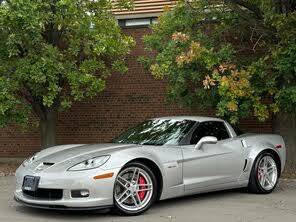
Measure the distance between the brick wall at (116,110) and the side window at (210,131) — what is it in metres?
5.90

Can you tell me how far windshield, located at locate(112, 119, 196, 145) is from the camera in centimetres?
768

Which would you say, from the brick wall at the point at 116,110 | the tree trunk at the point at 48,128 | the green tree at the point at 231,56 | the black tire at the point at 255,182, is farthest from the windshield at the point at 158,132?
the brick wall at the point at 116,110

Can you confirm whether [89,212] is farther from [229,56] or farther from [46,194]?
[229,56]

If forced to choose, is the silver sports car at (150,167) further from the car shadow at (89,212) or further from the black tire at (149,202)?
the car shadow at (89,212)

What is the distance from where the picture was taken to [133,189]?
6691 mm

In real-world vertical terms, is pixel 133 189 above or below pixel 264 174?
above

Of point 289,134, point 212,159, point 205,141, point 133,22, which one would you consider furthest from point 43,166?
point 133,22

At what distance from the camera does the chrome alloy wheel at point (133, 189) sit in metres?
6.61

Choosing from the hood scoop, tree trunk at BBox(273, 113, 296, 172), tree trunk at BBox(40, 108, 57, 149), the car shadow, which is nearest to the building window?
tree trunk at BBox(40, 108, 57, 149)

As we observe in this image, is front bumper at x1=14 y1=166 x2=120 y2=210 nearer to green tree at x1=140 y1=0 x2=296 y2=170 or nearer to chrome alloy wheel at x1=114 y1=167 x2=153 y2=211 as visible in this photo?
chrome alloy wheel at x1=114 y1=167 x2=153 y2=211

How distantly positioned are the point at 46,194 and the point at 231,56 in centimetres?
595

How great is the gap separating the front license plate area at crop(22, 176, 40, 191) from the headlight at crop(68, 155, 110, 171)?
1.65 feet

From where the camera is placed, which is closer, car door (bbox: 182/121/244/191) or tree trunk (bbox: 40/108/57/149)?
car door (bbox: 182/121/244/191)

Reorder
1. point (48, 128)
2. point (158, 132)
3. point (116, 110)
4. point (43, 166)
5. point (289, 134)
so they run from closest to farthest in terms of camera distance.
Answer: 1. point (43, 166)
2. point (158, 132)
3. point (289, 134)
4. point (48, 128)
5. point (116, 110)
